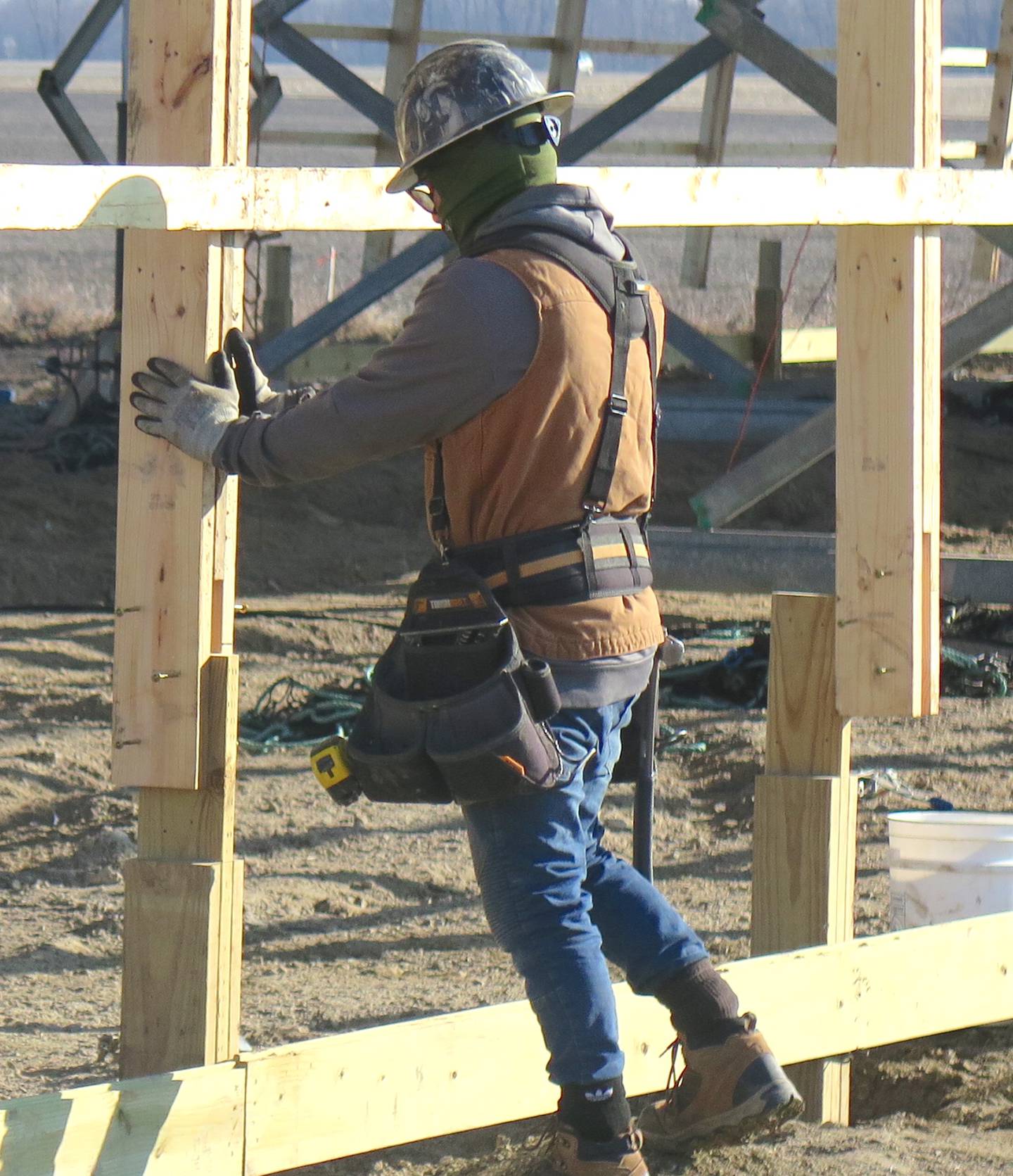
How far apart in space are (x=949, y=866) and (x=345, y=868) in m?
1.97

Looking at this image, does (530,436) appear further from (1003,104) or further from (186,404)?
(1003,104)

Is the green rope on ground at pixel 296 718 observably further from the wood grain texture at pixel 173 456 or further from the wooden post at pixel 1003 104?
the wooden post at pixel 1003 104

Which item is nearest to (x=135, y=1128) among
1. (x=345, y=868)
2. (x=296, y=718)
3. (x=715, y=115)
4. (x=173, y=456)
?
(x=173, y=456)

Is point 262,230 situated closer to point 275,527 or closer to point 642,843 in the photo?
point 642,843

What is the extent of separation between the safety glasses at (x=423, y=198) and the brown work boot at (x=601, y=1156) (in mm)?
1530

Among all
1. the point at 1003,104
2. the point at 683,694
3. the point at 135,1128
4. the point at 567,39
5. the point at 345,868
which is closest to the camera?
the point at 135,1128

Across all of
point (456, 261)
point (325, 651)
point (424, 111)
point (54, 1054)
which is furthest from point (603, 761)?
point (325, 651)

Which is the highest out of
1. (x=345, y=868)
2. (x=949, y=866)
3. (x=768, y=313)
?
(x=768, y=313)

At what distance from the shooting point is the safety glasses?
2.94 meters

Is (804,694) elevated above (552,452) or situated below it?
below

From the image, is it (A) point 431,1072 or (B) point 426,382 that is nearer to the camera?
(B) point 426,382

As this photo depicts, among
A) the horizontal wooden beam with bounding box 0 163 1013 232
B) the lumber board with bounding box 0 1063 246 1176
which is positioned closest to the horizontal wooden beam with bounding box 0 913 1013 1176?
the lumber board with bounding box 0 1063 246 1176

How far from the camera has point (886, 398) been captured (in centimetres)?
372

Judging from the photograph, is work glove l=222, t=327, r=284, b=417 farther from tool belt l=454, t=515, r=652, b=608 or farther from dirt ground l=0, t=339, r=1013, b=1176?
dirt ground l=0, t=339, r=1013, b=1176
